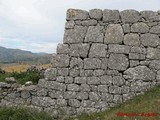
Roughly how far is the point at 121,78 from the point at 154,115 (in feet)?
8.35

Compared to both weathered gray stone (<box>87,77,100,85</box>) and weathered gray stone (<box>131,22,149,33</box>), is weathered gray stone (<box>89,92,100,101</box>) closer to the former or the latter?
weathered gray stone (<box>87,77,100,85</box>)

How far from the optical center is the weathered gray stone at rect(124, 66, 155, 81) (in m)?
11.2

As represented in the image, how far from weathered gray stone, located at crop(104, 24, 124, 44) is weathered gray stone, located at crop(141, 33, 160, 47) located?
33.6 inches

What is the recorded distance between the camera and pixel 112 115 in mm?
9703

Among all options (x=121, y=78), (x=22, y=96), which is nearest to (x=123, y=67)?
(x=121, y=78)

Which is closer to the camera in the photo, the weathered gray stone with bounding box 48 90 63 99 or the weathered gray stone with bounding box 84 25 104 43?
the weathered gray stone with bounding box 84 25 104 43

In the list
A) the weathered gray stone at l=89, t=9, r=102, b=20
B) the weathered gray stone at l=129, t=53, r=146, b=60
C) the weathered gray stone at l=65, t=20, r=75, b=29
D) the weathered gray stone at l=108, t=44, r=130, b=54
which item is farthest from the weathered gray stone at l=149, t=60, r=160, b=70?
the weathered gray stone at l=65, t=20, r=75, b=29

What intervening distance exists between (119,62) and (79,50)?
5.11 feet

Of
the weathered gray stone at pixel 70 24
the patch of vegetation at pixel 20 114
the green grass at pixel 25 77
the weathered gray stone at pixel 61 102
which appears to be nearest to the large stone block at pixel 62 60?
the weathered gray stone at pixel 70 24

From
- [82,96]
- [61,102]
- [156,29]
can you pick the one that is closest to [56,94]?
[61,102]

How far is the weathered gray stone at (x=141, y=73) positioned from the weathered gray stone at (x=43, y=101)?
10.1 feet

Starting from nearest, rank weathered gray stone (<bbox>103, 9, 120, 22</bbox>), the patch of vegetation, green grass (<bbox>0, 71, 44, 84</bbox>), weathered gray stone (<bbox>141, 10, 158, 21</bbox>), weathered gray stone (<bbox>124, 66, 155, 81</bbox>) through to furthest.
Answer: the patch of vegetation, weathered gray stone (<bbox>124, 66, 155, 81</bbox>), weathered gray stone (<bbox>141, 10, 158, 21</bbox>), weathered gray stone (<bbox>103, 9, 120, 22</bbox>), green grass (<bbox>0, 71, 44, 84</bbox>)

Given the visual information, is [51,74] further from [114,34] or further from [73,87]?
[114,34]

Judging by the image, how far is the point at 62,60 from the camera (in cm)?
1186
